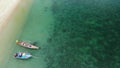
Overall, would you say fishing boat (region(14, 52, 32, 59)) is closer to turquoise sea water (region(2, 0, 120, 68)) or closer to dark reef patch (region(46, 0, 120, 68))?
turquoise sea water (region(2, 0, 120, 68))

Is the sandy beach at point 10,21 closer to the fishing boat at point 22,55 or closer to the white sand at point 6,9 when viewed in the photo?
the white sand at point 6,9

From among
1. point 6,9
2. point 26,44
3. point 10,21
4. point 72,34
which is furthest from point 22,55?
point 6,9

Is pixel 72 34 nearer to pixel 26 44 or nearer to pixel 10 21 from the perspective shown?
pixel 26 44

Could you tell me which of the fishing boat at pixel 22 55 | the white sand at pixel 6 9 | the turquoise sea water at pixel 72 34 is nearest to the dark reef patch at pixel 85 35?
the turquoise sea water at pixel 72 34

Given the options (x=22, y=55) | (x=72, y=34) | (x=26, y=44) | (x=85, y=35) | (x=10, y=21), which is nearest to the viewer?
(x=22, y=55)

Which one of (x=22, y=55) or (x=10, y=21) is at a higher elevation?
(x=10, y=21)

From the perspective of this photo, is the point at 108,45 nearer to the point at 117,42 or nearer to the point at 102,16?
the point at 117,42
